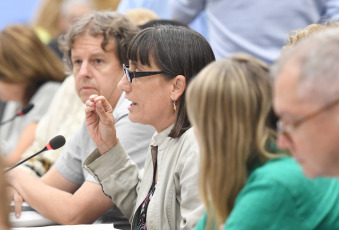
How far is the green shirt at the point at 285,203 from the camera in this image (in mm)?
1516

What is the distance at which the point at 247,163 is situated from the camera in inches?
64.4

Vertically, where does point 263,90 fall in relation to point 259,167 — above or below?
above

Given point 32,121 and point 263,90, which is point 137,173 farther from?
point 32,121

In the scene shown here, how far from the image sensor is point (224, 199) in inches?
64.5

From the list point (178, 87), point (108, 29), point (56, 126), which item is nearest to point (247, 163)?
point (178, 87)

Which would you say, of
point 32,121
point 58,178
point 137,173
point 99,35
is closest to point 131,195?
point 137,173

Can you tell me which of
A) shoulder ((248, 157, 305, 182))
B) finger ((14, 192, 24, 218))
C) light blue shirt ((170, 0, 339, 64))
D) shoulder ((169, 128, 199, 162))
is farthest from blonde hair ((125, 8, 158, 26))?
shoulder ((248, 157, 305, 182))

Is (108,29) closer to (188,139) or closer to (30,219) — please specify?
(30,219)

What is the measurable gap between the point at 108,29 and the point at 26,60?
1288 mm

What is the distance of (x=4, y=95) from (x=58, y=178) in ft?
4.80

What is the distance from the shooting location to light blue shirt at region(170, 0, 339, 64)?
133 inches

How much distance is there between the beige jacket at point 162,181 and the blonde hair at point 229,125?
1.40 feet

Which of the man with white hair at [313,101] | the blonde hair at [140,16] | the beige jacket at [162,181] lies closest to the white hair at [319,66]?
the man with white hair at [313,101]

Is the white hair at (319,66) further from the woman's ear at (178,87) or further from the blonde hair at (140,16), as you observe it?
the blonde hair at (140,16)
